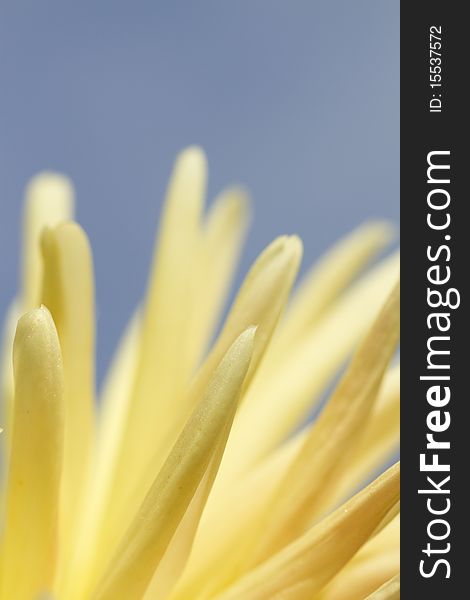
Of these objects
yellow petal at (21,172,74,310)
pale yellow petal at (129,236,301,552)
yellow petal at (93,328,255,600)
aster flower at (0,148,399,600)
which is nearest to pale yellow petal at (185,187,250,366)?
aster flower at (0,148,399,600)

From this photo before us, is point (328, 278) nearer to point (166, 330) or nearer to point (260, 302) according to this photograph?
point (166, 330)

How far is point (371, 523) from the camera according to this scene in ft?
A: 2.00

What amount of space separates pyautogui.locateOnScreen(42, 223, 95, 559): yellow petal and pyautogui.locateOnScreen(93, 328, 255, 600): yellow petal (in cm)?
16

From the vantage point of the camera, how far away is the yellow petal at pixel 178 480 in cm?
56

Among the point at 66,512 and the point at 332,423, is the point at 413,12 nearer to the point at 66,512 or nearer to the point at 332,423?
the point at 332,423

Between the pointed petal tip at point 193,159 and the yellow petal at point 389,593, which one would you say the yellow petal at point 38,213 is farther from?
the yellow petal at point 389,593

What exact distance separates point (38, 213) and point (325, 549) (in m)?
0.62

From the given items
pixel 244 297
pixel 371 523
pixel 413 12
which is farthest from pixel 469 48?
pixel 371 523

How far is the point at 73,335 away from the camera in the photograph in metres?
0.77

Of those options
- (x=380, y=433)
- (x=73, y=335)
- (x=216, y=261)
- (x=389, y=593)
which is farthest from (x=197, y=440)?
(x=216, y=261)

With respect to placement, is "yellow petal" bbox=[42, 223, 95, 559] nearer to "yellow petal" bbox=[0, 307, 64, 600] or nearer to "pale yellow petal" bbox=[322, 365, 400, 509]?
"yellow petal" bbox=[0, 307, 64, 600]

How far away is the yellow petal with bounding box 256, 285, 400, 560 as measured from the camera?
0.69m

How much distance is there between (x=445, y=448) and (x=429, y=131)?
0.24m

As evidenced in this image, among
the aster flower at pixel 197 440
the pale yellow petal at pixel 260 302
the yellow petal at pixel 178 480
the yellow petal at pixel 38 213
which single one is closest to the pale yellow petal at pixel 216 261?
the aster flower at pixel 197 440
